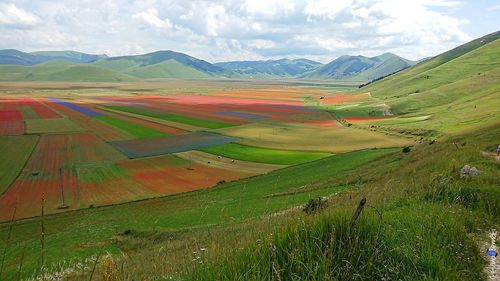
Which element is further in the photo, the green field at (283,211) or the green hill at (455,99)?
the green hill at (455,99)

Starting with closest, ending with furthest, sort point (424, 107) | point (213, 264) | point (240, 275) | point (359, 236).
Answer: point (240, 275) < point (213, 264) < point (359, 236) < point (424, 107)

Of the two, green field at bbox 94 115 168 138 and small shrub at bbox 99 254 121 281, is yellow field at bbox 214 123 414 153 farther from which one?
small shrub at bbox 99 254 121 281

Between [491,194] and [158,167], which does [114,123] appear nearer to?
[158,167]

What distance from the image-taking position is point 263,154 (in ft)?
235

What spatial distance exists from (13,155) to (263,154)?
139ft

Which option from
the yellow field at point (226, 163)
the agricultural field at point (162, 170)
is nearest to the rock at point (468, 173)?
the agricultural field at point (162, 170)

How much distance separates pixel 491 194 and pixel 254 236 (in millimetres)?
7268

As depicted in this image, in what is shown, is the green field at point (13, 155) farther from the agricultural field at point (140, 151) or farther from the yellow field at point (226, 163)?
the yellow field at point (226, 163)

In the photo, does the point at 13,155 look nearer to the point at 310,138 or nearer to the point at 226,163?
the point at 226,163

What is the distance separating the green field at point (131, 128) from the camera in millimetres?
89812

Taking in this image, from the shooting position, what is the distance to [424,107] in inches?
5394

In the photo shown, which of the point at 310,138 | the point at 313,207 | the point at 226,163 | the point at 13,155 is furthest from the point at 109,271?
the point at 310,138

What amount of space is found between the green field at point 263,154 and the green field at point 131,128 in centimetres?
2019

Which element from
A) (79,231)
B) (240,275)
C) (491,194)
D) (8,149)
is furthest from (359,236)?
(8,149)
